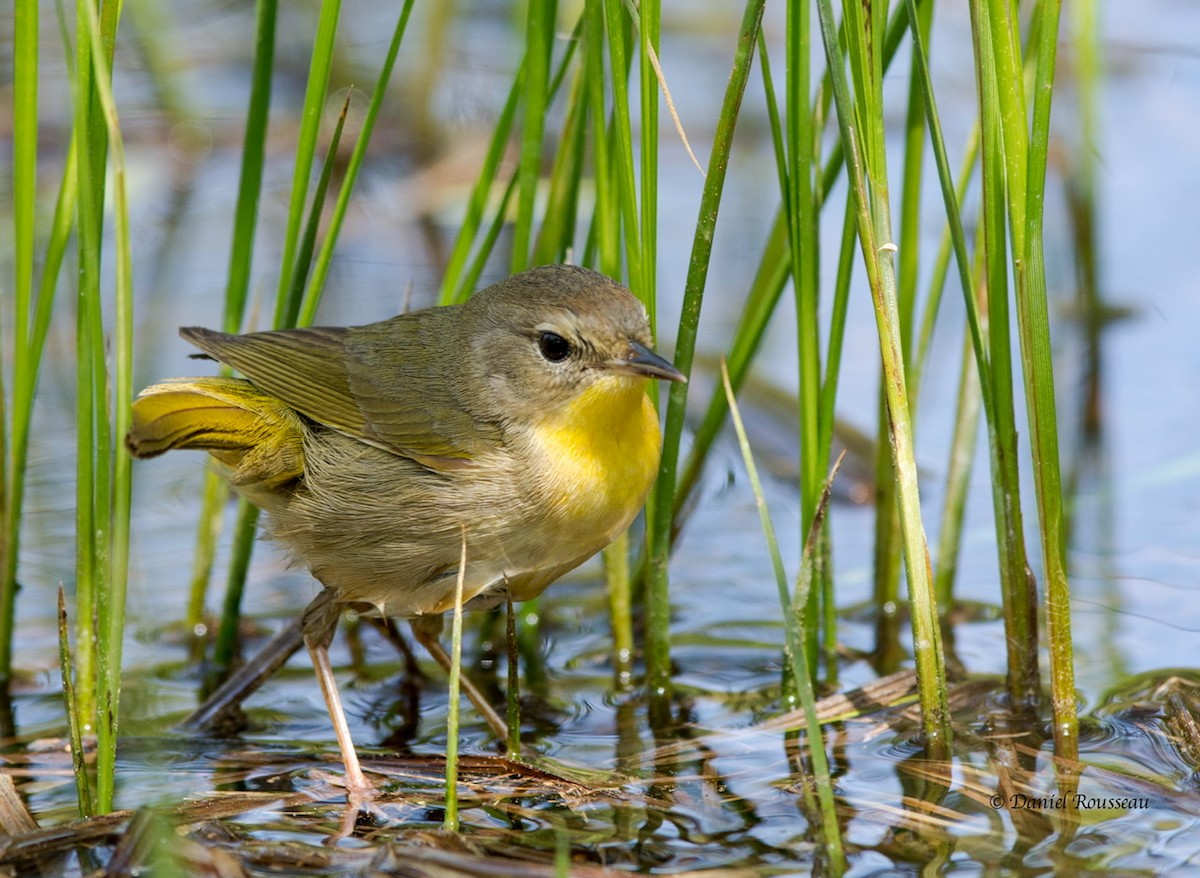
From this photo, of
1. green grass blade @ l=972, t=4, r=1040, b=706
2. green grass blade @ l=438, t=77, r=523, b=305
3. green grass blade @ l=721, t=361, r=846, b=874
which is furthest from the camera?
green grass blade @ l=438, t=77, r=523, b=305

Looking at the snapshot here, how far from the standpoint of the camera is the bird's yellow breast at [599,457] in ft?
11.6

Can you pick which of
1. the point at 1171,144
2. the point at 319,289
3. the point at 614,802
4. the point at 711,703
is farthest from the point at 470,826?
the point at 1171,144

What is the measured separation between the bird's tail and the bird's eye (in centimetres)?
72

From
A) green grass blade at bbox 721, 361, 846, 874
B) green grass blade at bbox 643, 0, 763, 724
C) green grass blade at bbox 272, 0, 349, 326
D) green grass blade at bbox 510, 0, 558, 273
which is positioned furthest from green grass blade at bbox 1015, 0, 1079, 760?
green grass blade at bbox 272, 0, 349, 326

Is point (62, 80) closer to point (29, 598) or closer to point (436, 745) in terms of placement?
point (29, 598)

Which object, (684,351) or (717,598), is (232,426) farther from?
(717,598)

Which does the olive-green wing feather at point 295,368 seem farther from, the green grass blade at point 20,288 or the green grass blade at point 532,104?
the green grass blade at point 532,104

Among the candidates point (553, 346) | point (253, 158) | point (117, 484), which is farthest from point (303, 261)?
point (117, 484)

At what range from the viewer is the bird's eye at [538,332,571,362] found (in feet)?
11.9

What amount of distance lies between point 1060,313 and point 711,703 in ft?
9.70

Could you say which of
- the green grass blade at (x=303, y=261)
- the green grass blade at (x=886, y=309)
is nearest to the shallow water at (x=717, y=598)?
the green grass blade at (x=886, y=309)

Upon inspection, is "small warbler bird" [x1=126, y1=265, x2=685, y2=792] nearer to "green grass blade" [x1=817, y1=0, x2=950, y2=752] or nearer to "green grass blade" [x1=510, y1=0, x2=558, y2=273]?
"green grass blade" [x1=510, y1=0, x2=558, y2=273]

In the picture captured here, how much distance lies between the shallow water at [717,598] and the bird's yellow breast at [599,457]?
0.64 meters

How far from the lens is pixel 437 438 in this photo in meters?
3.75
